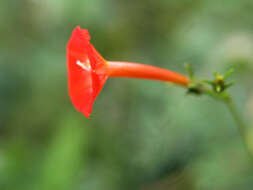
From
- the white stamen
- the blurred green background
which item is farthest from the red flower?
the blurred green background

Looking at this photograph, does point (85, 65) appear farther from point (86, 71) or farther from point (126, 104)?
point (126, 104)

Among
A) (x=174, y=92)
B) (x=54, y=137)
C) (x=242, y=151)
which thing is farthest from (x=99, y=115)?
(x=242, y=151)

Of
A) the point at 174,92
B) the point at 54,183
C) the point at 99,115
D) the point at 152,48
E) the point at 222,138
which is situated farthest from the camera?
the point at 152,48

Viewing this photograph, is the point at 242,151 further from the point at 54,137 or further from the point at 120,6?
the point at 120,6

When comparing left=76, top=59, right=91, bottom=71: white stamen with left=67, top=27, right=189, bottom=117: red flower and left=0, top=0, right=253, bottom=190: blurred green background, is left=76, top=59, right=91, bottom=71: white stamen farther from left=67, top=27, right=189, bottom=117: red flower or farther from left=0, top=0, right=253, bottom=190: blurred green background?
left=0, top=0, right=253, bottom=190: blurred green background

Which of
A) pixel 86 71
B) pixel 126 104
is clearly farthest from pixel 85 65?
pixel 126 104

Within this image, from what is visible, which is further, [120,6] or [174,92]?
[120,6]
